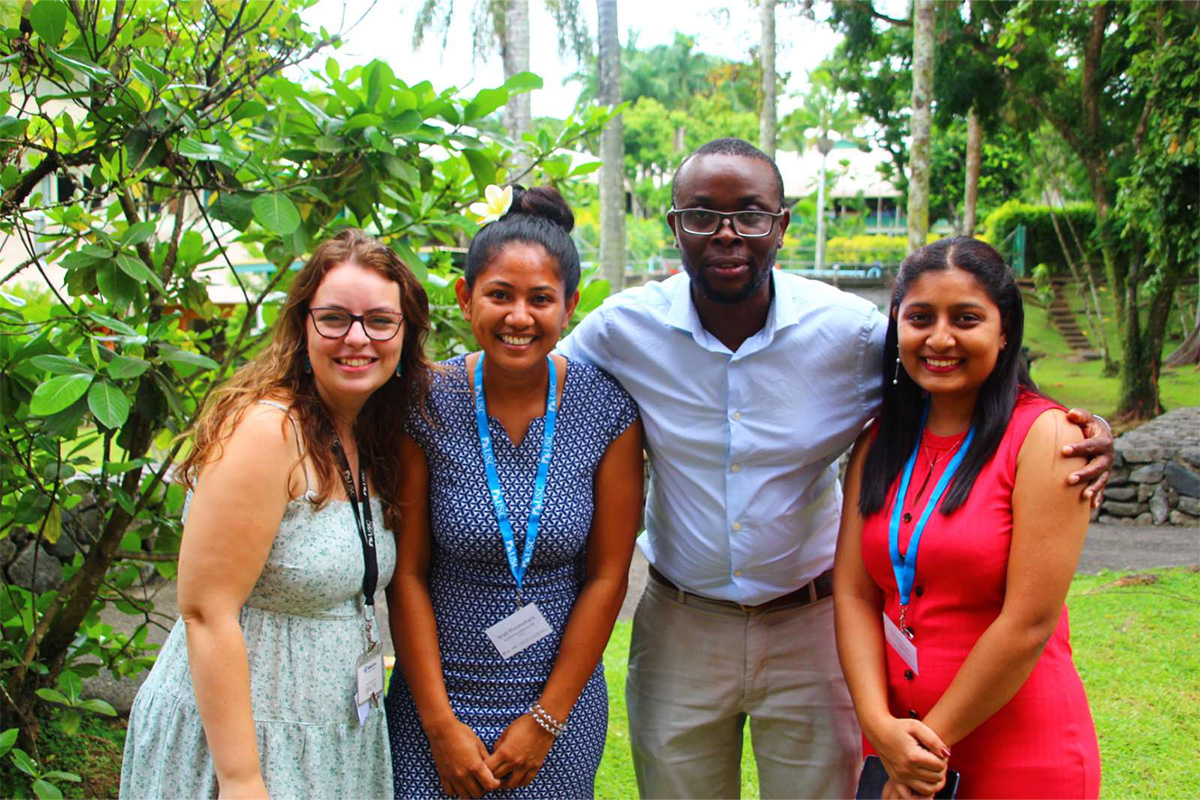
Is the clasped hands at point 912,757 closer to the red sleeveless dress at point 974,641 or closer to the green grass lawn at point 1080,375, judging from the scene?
the red sleeveless dress at point 974,641

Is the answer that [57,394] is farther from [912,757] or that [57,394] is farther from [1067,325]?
[1067,325]

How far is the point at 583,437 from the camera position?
2.39 meters

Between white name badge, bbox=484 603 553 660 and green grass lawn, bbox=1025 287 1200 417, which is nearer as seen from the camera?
white name badge, bbox=484 603 553 660

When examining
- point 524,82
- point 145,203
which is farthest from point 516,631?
point 145,203

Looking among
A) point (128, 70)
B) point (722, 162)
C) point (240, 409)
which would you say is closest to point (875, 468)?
point (722, 162)

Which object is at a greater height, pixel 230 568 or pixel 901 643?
pixel 230 568

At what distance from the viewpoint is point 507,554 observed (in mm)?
2270

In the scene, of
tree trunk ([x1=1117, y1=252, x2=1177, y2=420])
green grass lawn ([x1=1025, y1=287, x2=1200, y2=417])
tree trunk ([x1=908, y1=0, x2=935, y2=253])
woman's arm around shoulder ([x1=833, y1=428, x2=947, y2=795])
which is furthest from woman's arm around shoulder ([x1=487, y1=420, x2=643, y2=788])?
tree trunk ([x1=1117, y1=252, x2=1177, y2=420])

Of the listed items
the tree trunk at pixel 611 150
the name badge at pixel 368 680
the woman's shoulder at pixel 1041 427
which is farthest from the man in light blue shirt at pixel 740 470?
the tree trunk at pixel 611 150

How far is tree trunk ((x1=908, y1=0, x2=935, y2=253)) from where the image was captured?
33.6 feet

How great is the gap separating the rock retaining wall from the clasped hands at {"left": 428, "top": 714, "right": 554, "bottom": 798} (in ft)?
26.0

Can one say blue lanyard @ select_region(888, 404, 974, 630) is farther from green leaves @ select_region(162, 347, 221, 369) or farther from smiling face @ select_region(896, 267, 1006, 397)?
green leaves @ select_region(162, 347, 221, 369)

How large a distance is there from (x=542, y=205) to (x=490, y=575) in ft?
2.88

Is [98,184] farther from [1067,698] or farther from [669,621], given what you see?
[1067,698]
